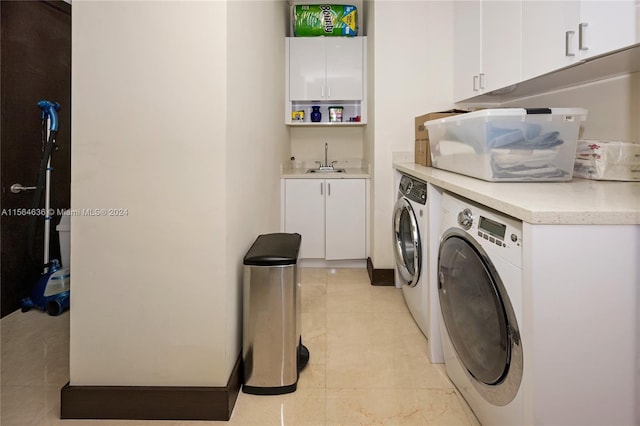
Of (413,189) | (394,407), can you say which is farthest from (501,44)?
(394,407)

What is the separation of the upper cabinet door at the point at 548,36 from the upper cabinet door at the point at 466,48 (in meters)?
0.64

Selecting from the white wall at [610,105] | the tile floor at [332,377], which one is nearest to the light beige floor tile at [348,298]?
the tile floor at [332,377]

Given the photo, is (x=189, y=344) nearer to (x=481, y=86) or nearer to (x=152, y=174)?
(x=152, y=174)

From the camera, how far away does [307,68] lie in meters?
4.06

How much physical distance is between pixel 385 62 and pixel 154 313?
2540mm

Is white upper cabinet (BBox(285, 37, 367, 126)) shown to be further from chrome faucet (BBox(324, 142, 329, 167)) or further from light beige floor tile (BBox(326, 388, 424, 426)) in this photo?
light beige floor tile (BBox(326, 388, 424, 426))

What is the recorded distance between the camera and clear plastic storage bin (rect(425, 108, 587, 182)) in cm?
168

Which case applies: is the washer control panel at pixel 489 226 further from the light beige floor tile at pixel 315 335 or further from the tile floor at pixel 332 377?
the light beige floor tile at pixel 315 335

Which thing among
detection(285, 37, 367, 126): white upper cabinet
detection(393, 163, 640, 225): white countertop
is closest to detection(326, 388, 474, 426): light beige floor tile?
detection(393, 163, 640, 225): white countertop

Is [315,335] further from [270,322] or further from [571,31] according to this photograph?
[571,31]

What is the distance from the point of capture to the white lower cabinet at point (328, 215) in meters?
3.82

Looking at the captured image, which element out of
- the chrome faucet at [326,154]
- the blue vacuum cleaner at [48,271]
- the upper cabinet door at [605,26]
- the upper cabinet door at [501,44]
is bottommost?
the blue vacuum cleaner at [48,271]

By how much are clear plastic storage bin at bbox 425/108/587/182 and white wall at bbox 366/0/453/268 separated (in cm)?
155

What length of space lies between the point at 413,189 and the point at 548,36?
103 centimetres
